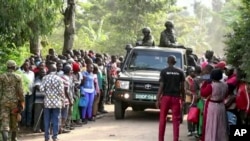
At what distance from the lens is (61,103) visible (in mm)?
9961

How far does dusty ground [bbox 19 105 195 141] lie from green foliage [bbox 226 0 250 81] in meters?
2.73

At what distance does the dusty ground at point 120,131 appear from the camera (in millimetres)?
10641

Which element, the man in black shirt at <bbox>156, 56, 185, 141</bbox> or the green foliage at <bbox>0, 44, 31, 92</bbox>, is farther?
the green foliage at <bbox>0, 44, 31, 92</bbox>

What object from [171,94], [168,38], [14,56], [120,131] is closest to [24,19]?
[14,56]

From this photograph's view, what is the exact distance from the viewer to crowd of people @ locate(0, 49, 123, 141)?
9906 mm

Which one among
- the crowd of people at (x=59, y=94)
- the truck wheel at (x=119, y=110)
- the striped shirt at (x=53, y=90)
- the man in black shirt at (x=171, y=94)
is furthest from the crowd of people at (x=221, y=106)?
the truck wheel at (x=119, y=110)

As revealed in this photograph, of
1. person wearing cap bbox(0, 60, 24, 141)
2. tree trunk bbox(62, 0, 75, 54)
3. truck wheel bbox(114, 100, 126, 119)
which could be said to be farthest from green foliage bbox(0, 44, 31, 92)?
tree trunk bbox(62, 0, 75, 54)

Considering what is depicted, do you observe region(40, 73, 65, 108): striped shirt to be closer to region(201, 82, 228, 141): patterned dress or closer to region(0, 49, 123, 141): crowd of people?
region(0, 49, 123, 141): crowd of people

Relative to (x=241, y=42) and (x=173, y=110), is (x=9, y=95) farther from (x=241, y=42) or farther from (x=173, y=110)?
(x=241, y=42)

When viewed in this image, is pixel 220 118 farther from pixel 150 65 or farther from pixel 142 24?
pixel 142 24

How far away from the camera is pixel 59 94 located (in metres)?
9.91

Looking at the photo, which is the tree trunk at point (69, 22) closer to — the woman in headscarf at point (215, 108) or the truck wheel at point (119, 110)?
the truck wheel at point (119, 110)

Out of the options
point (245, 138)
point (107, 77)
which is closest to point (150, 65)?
point (107, 77)

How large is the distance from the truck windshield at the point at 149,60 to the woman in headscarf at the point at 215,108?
4.85 m
